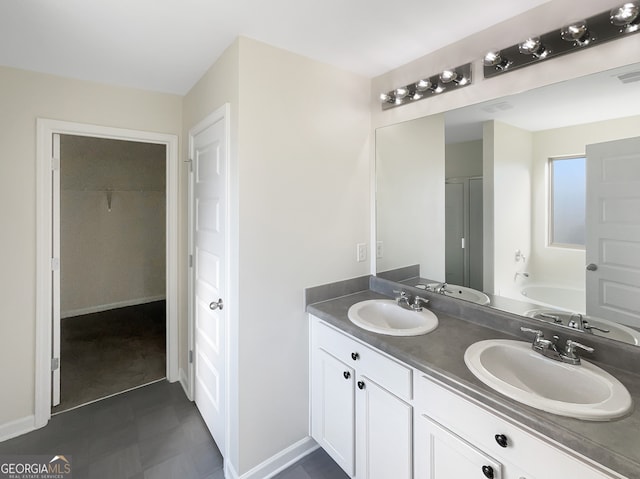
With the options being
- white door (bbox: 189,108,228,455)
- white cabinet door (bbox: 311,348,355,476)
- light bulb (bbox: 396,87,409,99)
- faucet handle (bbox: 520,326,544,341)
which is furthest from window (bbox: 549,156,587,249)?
white door (bbox: 189,108,228,455)

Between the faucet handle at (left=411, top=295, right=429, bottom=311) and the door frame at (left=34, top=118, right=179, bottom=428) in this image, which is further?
the door frame at (left=34, top=118, right=179, bottom=428)

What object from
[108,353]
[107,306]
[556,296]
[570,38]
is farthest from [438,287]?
[107,306]

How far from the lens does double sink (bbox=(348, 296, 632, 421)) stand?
0.91 metres

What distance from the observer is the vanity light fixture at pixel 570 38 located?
1121mm

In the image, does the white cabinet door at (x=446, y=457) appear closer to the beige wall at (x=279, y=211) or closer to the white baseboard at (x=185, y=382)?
the beige wall at (x=279, y=211)

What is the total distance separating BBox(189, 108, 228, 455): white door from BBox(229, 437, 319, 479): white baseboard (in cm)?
21

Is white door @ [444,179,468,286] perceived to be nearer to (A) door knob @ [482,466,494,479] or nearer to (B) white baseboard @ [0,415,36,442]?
(A) door knob @ [482,466,494,479]

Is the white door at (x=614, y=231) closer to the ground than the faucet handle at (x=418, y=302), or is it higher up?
higher up

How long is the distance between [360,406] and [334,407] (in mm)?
237

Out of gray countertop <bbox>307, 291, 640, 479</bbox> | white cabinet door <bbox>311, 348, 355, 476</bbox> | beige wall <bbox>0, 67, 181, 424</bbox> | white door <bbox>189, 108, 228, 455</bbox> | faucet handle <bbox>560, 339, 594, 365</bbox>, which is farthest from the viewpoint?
beige wall <bbox>0, 67, 181, 424</bbox>

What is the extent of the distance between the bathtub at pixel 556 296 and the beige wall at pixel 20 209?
297 cm

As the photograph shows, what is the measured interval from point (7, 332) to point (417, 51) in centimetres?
309

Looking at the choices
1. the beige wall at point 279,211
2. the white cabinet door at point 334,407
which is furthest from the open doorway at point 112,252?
the white cabinet door at point 334,407

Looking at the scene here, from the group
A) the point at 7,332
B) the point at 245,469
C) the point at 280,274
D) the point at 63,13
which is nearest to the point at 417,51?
the point at 280,274
